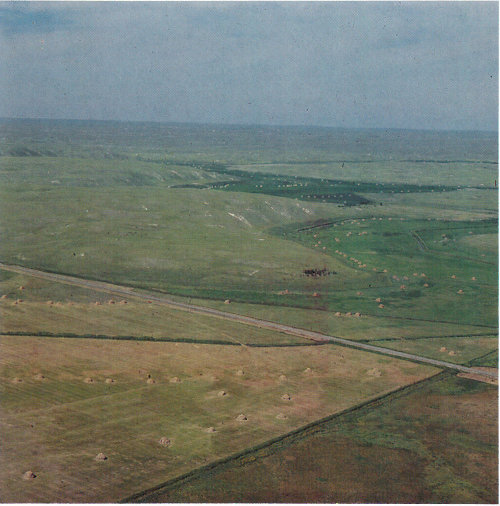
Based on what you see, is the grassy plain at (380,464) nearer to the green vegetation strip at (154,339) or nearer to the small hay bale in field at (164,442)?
the small hay bale in field at (164,442)

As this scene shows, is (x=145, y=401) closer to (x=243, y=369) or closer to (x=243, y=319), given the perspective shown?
(x=243, y=369)

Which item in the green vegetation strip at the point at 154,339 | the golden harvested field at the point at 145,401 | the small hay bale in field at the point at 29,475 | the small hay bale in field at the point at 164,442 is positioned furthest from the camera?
the green vegetation strip at the point at 154,339

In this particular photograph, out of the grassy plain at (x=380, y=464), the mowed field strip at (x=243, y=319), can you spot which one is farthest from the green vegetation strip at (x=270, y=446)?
the mowed field strip at (x=243, y=319)

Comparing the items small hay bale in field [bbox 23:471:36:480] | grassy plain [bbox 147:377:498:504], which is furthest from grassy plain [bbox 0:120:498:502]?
small hay bale in field [bbox 23:471:36:480]

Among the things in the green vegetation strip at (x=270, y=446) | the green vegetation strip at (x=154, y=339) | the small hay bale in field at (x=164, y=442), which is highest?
the green vegetation strip at (x=154, y=339)

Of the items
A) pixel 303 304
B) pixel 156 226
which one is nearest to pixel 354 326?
pixel 303 304

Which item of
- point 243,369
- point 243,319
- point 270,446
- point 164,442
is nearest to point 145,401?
point 164,442

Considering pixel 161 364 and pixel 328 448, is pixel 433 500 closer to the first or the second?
pixel 328 448
